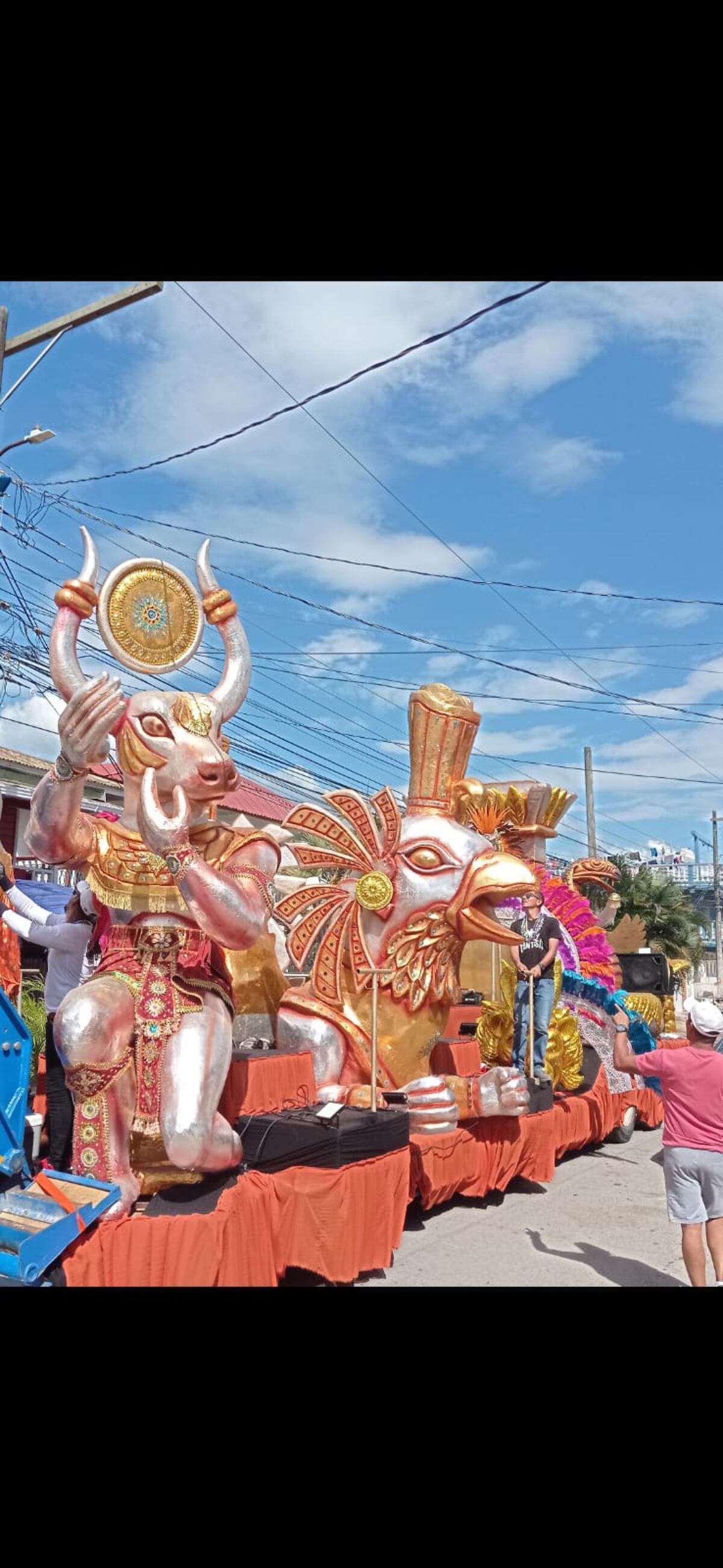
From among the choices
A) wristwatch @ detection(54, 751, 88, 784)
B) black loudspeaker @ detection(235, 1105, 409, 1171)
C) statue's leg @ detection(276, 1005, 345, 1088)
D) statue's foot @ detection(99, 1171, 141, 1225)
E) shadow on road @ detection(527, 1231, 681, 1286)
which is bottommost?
shadow on road @ detection(527, 1231, 681, 1286)

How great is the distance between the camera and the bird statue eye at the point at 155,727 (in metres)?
3.81

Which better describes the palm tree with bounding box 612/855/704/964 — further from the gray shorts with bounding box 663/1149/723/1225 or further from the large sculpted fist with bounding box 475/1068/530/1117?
the gray shorts with bounding box 663/1149/723/1225

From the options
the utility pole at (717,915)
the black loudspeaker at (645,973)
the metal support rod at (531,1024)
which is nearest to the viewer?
the metal support rod at (531,1024)

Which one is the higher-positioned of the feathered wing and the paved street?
the feathered wing

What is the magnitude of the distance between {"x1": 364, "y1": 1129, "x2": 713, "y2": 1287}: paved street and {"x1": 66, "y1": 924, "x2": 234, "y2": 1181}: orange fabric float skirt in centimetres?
134

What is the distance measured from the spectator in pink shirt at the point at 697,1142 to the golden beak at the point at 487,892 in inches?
54.3

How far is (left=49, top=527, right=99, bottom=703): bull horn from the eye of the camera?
363 centimetres

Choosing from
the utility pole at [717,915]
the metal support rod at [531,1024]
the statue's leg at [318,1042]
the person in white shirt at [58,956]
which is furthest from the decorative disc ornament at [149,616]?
the utility pole at [717,915]

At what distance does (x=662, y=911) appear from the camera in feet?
59.9

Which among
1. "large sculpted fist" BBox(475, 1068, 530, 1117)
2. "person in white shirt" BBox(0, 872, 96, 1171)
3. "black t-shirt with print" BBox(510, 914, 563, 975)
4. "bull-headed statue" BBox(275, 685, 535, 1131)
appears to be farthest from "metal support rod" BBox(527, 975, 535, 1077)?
"person in white shirt" BBox(0, 872, 96, 1171)

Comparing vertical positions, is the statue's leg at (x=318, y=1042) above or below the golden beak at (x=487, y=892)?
below

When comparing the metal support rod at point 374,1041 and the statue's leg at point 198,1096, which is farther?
the metal support rod at point 374,1041

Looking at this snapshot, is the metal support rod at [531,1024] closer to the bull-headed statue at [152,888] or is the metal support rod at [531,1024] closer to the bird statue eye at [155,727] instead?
the bull-headed statue at [152,888]

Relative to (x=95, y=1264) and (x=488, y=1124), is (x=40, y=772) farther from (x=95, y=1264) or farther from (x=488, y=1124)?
(x=95, y=1264)
